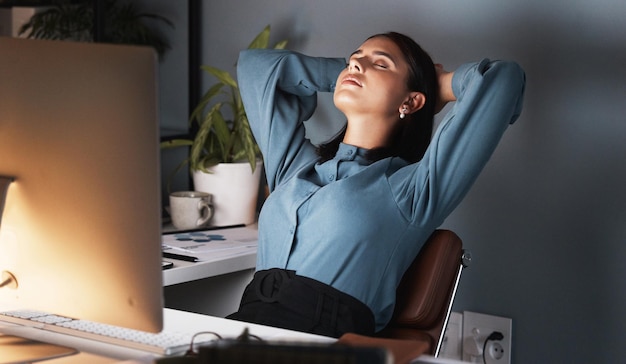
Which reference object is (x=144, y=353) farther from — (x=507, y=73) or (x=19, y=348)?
Result: (x=507, y=73)

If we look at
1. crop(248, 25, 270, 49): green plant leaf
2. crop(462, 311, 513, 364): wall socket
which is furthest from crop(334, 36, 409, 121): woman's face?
crop(462, 311, 513, 364): wall socket

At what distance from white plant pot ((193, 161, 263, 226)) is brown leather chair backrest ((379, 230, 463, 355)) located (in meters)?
0.81

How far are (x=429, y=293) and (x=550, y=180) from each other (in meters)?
0.66

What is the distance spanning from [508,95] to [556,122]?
1.63 feet

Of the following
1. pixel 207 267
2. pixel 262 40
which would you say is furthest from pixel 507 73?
pixel 262 40

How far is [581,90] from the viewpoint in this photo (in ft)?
7.48

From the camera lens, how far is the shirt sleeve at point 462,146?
1843 millimetres

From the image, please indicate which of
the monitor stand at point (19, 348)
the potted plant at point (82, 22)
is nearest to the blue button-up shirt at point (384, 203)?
the monitor stand at point (19, 348)

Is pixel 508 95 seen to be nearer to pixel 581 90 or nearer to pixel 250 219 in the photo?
pixel 581 90

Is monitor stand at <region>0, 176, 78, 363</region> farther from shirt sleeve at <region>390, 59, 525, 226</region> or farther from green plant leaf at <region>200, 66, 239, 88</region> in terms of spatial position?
green plant leaf at <region>200, 66, 239, 88</region>

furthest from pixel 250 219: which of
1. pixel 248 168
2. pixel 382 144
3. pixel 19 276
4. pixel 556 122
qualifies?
pixel 19 276

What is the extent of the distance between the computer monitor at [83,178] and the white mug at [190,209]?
4.20ft

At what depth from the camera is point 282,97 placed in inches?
87.1

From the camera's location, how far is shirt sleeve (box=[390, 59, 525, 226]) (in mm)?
1843
